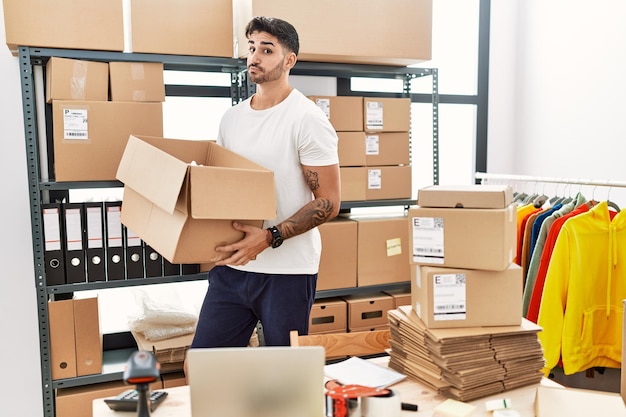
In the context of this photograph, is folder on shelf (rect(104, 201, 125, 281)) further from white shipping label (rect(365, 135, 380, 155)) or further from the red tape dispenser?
the red tape dispenser

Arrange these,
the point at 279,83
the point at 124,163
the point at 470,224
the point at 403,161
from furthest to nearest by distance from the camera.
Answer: the point at 403,161, the point at 279,83, the point at 124,163, the point at 470,224

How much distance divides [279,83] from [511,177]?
141cm

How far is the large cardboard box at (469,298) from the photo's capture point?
4.65 ft

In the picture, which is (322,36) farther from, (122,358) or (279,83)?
(122,358)

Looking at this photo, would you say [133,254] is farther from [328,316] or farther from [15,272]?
[328,316]

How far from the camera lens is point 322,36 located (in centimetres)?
240

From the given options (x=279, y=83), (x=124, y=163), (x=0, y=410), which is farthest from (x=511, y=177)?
(x=0, y=410)

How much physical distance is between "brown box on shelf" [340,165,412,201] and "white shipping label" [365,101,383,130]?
8.1 inches

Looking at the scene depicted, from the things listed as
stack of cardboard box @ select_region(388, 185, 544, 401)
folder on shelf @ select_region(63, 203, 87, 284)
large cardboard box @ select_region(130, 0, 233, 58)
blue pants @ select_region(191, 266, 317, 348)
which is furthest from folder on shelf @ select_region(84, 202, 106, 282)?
stack of cardboard box @ select_region(388, 185, 544, 401)

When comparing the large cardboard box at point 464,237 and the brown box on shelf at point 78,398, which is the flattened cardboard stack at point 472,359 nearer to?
the large cardboard box at point 464,237

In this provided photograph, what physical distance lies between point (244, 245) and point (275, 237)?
0.39 feet

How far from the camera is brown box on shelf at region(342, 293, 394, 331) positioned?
8.67 ft

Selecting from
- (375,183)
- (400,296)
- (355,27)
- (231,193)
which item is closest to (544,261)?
(400,296)

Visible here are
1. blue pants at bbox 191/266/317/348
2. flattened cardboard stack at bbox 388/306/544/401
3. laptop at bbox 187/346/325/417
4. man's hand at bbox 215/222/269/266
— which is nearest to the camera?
laptop at bbox 187/346/325/417
